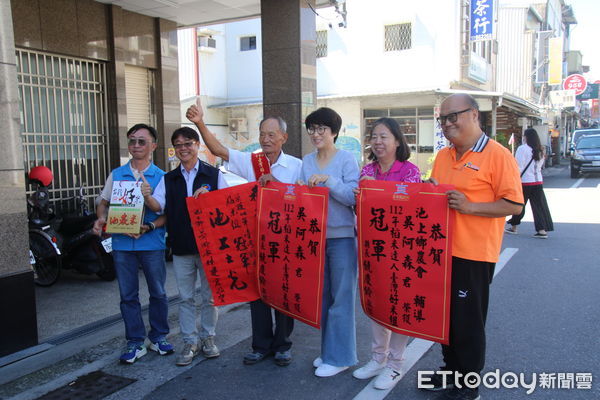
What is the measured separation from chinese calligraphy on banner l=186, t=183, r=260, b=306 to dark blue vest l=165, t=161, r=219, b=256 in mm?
78

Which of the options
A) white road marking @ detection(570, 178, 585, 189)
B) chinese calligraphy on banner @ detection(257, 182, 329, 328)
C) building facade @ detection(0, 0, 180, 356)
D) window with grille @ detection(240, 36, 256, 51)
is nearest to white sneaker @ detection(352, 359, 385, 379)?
chinese calligraphy on banner @ detection(257, 182, 329, 328)

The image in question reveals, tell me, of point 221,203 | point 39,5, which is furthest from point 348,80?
point 221,203

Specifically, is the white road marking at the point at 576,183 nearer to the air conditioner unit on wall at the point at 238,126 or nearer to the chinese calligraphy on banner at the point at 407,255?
the air conditioner unit on wall at the point at 238,126

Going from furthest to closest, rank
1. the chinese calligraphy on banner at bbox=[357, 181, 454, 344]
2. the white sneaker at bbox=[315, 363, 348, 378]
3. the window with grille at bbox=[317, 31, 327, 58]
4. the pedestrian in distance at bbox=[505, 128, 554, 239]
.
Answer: the window with grille at bbox=[317, 31, 327, 58], the pedestrian in distance at bbox=[505, 128, 554, 239], the white sneaker at bbox=[315, 363, 348, 378], the chinese calligraphy on banner at bbox=[357, 181, 454, 344]

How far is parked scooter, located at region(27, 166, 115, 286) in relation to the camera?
5.93 m

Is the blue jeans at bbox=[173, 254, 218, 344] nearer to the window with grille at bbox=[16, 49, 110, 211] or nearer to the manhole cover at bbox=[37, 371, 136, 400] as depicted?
the manhole cover at bbox=[37, 371, 136, 400]

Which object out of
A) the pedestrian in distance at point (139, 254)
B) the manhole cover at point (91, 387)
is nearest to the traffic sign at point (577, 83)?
the pedestrian in distance at point (139, 254)

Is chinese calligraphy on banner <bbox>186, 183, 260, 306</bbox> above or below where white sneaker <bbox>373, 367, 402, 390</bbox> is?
above

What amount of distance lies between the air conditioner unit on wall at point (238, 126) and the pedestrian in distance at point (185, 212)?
1945 centimetres

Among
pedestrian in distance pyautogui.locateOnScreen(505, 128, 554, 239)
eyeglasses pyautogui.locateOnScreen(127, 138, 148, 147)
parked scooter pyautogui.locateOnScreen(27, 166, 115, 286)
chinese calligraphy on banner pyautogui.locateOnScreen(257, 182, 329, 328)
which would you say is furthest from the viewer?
pedestrian in distance pyautogui.locateOnScreen(505, 128, 554, 239)

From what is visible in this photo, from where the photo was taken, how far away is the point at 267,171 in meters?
3.87

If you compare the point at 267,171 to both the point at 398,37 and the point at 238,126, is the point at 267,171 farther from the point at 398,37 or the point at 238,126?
the point at 238,126

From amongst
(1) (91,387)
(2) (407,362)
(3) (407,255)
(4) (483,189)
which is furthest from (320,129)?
(1) (91,387)

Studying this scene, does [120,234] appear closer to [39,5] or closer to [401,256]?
[401,256]
